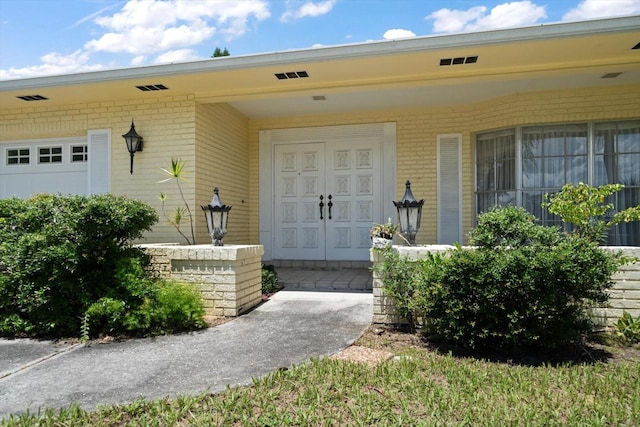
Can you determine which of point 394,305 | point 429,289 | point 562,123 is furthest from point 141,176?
point 562,123

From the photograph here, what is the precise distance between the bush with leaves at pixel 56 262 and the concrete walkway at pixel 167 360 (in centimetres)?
33

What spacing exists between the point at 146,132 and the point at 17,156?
3.07 meters

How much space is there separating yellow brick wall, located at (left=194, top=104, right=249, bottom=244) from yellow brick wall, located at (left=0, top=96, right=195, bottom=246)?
23 cm

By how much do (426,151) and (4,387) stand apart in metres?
6.86

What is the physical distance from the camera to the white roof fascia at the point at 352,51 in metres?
4.82

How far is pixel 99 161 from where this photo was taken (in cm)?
730

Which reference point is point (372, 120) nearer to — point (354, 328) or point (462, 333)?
point (354, 328)

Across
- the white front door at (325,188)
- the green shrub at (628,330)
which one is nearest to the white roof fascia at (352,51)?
the white front door at (325,188)

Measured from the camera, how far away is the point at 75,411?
253 centimetres

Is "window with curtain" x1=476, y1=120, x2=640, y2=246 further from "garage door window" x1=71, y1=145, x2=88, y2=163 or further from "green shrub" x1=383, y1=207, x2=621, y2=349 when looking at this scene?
"garage door window" x1=71, y1=145, x2=88, y2=163

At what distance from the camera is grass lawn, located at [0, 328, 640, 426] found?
7.98 ft

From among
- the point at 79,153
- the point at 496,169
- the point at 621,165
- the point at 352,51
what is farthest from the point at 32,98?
the point at 621,165

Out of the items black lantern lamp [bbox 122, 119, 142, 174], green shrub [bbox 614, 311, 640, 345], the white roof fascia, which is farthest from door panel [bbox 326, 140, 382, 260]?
green shrub [bbox 614, 311, 640, 345]

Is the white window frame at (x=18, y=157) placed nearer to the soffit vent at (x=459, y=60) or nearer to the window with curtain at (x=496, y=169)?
the soffit vent at (x=459, y=60)
